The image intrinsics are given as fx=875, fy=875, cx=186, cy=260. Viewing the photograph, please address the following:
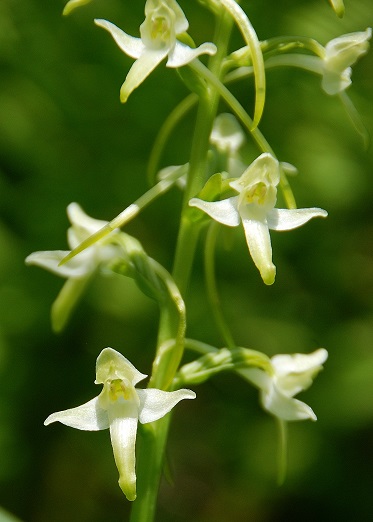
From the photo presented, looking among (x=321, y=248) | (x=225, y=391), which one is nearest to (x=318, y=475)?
(x=225, y=391)

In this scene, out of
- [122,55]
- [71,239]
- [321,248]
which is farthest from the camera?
[321,248]

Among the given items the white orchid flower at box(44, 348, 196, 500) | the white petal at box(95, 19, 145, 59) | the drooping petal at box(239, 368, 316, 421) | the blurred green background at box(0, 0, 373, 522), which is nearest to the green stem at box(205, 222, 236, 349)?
the drooping petal at box(239, 368, 316, 421)

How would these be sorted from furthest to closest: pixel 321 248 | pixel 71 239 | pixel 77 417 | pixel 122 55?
pixel 321 248
pixel 122 55
pixel 71 239
pixel 77 417

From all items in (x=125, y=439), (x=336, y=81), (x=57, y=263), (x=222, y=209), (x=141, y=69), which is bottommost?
(x=125, y=439)

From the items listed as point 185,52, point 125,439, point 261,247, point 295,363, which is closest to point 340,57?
point 185,52

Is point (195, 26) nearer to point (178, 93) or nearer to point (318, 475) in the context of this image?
point (178, 93)

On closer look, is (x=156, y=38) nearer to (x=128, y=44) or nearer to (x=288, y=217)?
(x=128, y=44)
